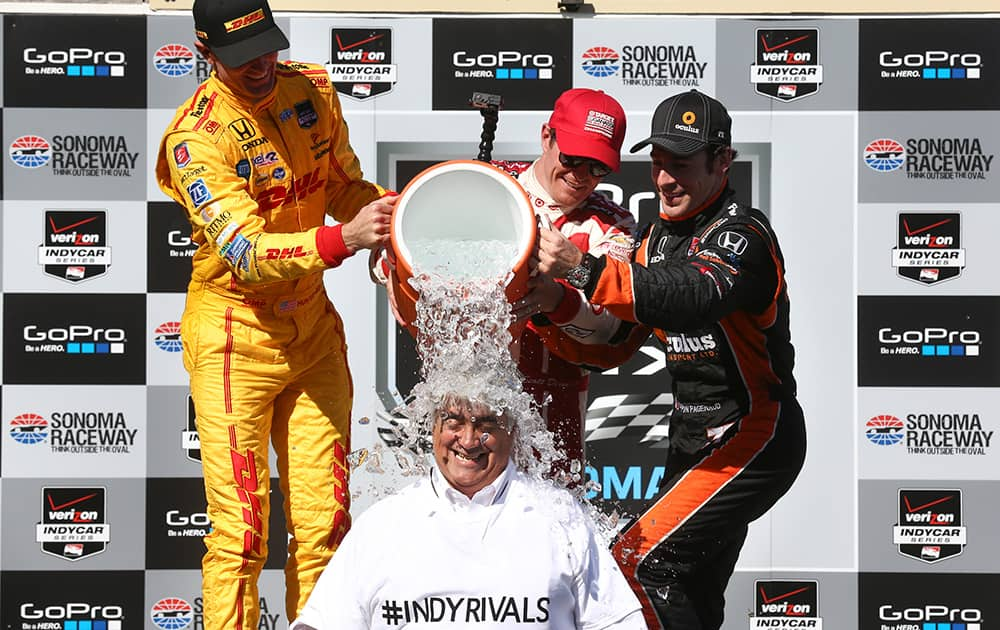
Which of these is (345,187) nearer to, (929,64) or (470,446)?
(470,446)

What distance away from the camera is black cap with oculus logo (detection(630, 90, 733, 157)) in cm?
307

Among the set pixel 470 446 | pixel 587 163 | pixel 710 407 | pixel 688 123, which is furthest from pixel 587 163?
pixel 470 446

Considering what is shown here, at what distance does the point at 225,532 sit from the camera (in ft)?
10.9

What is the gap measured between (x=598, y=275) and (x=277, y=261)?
2.72 feet

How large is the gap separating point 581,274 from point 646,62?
5.80 feet

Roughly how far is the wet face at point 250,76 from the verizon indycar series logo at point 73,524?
1.71 metres

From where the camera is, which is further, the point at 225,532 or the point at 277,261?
the point at 225,532

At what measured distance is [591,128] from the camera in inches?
125

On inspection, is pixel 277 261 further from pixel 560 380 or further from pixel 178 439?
pixel 178 439

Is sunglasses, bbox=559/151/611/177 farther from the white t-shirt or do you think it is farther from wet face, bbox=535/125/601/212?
the white t-shirt

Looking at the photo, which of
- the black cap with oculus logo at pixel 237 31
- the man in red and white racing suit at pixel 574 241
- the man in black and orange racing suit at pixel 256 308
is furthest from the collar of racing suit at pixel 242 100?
the man in red and white racing suit at pixel 574 241

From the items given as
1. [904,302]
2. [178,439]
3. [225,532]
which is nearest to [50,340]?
[178,439]

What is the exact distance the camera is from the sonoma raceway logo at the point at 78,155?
430 centimetres

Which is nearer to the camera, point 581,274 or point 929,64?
point 581,274
